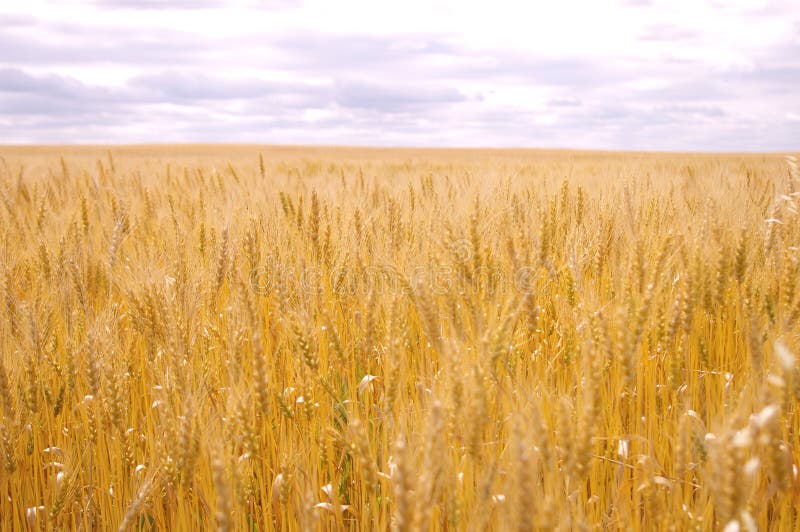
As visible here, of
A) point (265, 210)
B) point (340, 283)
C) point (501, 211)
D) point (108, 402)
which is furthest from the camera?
point (265, 210)

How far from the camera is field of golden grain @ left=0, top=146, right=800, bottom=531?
3.42 feet

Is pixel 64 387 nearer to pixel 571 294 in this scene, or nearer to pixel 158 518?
pixel 158 518

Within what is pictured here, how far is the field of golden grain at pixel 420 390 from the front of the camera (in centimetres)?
104

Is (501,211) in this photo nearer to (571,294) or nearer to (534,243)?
(534,243)

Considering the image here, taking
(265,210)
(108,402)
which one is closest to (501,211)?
(265,210)

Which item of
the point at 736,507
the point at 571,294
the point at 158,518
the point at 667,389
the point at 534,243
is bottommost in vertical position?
the point at 158,518

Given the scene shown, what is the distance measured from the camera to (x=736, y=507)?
0.86m

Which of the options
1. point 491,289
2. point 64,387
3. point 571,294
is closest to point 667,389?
point 571,294

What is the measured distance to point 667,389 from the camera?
1.72 m

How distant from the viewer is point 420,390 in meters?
1.79

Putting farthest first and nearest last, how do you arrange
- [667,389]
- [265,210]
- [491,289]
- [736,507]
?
[265,210] → [491,289] → [667,389] → [736,507]

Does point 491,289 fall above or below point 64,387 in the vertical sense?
above

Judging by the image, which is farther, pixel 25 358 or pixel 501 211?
pixel 501 211

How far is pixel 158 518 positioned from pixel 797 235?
2.50 meters
